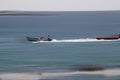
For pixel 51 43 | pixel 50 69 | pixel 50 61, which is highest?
pixel 51 43

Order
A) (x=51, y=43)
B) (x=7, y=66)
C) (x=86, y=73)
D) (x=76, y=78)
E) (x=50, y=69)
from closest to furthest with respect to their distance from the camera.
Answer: (x=76, y=78)
(x=86, y=73)
(x=50, y=69)
(x=7, y=66)
(x=51, y=43)

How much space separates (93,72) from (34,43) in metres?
36.9

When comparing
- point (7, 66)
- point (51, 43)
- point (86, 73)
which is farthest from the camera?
point (51, 43)

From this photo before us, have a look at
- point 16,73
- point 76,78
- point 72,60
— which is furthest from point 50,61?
point 76,78

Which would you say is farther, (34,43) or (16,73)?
(34,43)

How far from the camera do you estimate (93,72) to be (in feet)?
94.6

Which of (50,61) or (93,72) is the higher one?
(50,61)

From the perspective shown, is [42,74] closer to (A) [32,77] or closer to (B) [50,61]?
(A) [32,77]

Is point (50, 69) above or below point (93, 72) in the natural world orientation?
above

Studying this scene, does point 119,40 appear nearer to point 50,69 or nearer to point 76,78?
point 50,69

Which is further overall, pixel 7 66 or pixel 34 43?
pixel 34 43

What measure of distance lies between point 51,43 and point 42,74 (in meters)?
36.2

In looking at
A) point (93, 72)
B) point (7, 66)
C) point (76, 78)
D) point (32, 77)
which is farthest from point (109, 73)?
point (7, 66)

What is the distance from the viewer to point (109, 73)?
94.1ft
